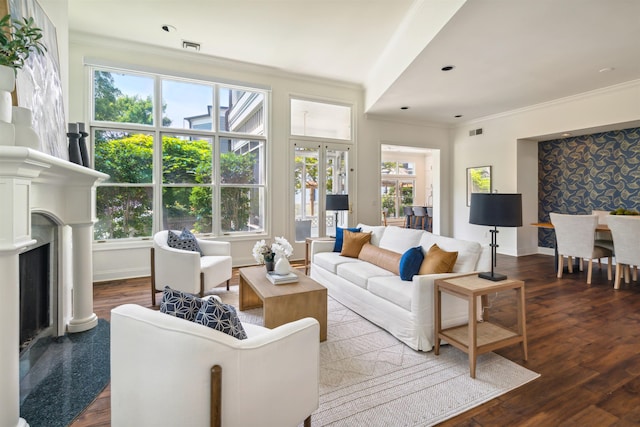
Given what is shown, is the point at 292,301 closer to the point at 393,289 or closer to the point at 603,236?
the point at 393,289

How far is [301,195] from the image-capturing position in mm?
5902

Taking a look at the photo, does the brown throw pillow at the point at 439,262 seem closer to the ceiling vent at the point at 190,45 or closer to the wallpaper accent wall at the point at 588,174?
the ceiling vent at the point at 190,45

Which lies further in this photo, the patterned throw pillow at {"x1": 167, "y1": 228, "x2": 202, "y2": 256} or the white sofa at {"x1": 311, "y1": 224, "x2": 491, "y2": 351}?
the patterned throw pillow at {"x1": 167, "y1": 228, "x2": 202, "y2": 256}

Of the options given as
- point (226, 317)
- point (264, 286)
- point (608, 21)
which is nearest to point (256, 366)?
point (226, 317)

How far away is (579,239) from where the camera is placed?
4.44 meters

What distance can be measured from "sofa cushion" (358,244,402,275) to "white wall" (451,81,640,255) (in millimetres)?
4087

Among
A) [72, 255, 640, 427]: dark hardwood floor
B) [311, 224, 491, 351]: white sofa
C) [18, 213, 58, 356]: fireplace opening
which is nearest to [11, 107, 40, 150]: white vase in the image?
[18, 213, 58, 356]: fireplace opening

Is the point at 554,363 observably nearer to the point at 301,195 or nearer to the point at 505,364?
the point at 505,364

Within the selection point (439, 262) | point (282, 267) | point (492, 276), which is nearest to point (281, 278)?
point (282, 267)

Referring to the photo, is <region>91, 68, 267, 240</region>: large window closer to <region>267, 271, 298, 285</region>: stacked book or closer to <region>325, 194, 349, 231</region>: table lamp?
<region>325, 194, 349, 231</region>: table lamp

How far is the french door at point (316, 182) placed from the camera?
5883 mm

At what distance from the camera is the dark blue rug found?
177 centimetres

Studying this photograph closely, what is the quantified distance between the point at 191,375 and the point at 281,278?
65.8 inches

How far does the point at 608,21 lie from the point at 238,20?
412 centimetres
